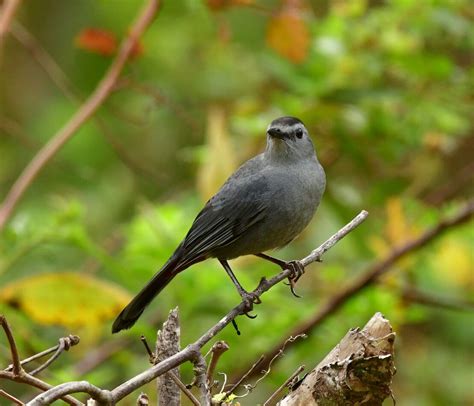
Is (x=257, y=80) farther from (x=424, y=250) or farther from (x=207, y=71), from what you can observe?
(x=424, y=250)

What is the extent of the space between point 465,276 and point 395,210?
4.03ft

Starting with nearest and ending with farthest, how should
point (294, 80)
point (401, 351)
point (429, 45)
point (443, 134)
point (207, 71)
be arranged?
point (294, 80)
point (443, 134)
point (429, 45)
point (401, 351)
point (207, 71)

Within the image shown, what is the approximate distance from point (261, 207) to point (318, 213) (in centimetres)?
102

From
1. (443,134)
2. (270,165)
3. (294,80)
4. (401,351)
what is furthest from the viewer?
(401,351)

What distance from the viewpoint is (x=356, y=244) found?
14.1 feet

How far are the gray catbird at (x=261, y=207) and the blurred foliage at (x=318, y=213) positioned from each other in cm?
18

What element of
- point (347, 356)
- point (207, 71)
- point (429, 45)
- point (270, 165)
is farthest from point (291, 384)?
point (207, 71)

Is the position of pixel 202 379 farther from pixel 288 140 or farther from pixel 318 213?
pixel 318 213

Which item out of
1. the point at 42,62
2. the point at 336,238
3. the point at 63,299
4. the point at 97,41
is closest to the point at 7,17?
the point at 42,62

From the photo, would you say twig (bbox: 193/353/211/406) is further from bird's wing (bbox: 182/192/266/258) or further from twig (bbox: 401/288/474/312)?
twig (bbox: 401/288/474/312)

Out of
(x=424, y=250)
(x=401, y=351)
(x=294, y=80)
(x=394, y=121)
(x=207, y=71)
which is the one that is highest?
(x=207, y=71)

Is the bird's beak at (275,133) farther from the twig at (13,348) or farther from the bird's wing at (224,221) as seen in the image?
the twig at (13,348)

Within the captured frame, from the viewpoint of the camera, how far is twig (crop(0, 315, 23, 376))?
1.77 meters

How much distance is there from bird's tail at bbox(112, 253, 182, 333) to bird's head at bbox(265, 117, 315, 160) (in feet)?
2.30
